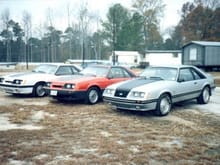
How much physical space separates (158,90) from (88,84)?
8.53 feet

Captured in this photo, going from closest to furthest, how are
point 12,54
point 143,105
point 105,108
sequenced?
point 143,105 < point 105,108 < point 12,54

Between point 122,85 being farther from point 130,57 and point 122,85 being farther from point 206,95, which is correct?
point 130,57

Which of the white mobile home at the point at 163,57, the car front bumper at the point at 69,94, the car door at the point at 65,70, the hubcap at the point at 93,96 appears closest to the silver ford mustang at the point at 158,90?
the car front bumper at the point at 69,94

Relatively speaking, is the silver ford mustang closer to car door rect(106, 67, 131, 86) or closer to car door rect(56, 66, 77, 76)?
car door rect(106, 67, 131, 86)

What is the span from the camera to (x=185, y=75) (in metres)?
9.11

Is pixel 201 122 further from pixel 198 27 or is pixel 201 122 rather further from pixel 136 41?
pixel 136 41

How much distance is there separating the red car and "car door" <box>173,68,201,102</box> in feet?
7.38

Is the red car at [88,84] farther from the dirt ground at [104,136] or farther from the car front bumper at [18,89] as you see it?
the car front bumper at [18,89]

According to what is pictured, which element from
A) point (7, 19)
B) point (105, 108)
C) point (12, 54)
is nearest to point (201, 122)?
point (105, 108)

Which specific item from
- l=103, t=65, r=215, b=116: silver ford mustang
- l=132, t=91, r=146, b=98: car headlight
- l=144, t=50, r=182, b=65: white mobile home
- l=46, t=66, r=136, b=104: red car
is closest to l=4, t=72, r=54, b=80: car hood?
l=46, t=66, r=136, b=104: red car

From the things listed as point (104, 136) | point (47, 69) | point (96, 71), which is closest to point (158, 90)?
point (104, 136)

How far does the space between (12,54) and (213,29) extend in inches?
1405

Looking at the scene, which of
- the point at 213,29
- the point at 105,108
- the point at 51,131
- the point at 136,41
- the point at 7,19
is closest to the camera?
the point at 51,131

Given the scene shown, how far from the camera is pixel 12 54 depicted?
5347 cm
